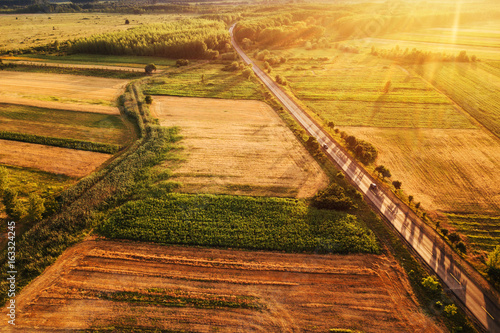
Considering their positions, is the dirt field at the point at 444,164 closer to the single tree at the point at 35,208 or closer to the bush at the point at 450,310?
the bush at the point at 450,310

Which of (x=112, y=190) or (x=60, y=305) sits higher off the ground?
(x=112, y=190)

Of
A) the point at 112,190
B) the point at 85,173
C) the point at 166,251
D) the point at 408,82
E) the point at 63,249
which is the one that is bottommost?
the point at 166,251

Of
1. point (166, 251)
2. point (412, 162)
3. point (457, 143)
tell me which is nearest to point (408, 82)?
point (457, 143)

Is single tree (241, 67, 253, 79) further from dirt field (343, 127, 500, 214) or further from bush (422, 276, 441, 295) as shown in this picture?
bush (422, 276, 441, 295)

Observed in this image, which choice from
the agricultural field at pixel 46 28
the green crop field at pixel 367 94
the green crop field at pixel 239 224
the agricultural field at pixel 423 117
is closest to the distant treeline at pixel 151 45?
the agricultural field at pixel 46 28

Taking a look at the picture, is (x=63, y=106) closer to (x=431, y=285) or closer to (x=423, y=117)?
(x=431, y=285)

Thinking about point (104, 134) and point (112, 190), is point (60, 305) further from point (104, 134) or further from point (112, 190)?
point (104, 134)
